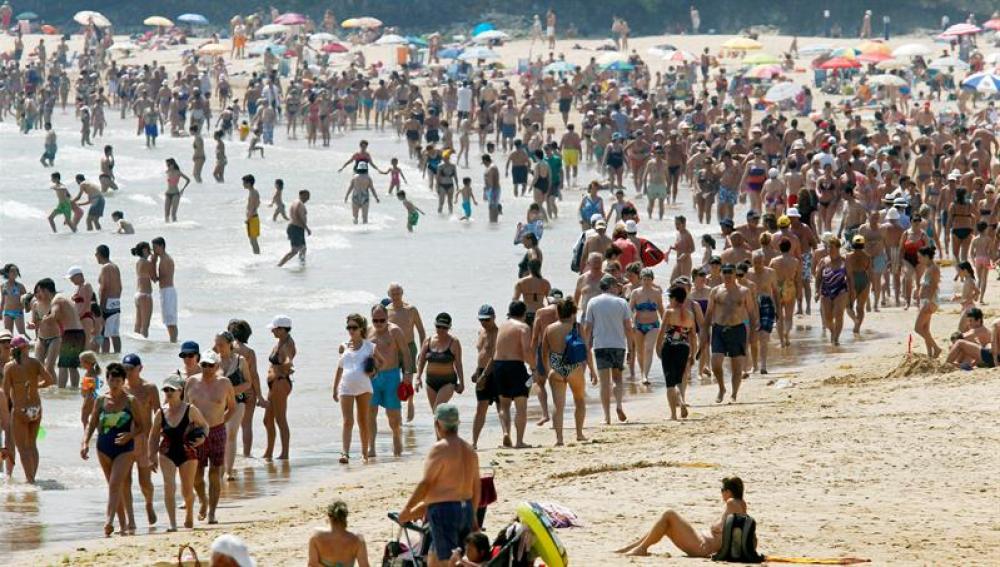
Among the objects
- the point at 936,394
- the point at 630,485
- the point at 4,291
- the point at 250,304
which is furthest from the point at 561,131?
the point at 630,485

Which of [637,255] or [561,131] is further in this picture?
[561,131]

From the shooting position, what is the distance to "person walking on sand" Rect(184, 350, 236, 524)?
429 inches

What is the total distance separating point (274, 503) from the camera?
11.8 meters

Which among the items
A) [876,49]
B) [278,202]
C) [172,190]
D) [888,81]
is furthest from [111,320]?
[876,49]

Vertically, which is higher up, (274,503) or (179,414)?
(179,414)

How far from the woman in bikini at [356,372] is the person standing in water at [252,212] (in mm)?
12746

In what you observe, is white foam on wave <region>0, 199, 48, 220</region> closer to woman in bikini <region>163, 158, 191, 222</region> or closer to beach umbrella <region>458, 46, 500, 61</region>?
woman in bikini <region>163, 158, 191, 222</region>

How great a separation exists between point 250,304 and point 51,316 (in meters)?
7.73

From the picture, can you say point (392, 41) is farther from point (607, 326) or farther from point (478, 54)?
point (607, 326)

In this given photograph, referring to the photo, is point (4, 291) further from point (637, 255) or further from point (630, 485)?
point (630, 485)

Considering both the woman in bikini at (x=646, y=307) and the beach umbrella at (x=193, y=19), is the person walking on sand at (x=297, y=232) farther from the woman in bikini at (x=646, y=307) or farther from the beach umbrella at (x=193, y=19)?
the beach umbrella at (x=193, y=19)

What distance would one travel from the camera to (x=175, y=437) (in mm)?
10500

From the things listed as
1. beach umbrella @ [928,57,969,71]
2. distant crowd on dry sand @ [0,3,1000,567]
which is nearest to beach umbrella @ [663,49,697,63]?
distant crowd on dry sand @ [0,3,1000,567]

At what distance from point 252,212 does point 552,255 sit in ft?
14.2
